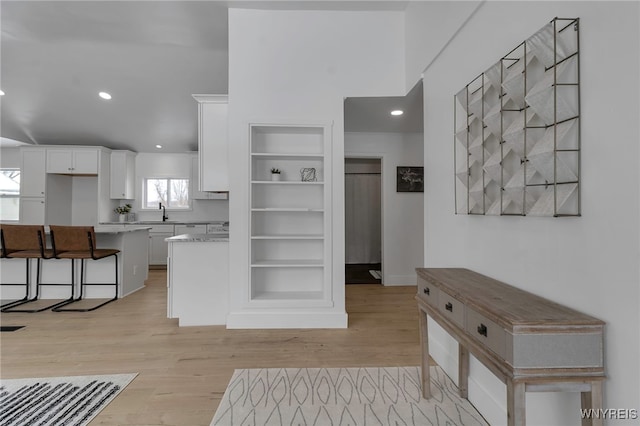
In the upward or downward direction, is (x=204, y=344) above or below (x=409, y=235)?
below

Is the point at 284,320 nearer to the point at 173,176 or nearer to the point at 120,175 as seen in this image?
the point at 173,176

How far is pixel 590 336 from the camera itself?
103cm

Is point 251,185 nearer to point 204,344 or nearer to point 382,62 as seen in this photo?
point 204,344

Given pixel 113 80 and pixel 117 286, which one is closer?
pixel 117 286

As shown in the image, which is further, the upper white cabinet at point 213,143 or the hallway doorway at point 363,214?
the hallway doorway at point 363,214

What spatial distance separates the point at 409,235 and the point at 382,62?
259 centimetres

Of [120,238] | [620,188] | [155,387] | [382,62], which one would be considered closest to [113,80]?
[120,238]

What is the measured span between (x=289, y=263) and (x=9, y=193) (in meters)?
6.92

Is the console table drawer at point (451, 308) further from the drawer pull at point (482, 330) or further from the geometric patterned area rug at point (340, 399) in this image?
the geometric patterned area rug at point (340, 399)

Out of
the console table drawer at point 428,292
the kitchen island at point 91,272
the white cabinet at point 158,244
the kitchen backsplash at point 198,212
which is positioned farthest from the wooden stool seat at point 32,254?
the console table drawer at point 428,292

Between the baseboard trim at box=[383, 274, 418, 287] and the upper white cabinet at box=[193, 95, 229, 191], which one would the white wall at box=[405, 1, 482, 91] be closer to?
the upper white cabinet at box=[193, 95, 229, 191]

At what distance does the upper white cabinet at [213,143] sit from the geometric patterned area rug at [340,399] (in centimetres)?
198

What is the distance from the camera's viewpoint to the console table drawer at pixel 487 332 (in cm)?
110

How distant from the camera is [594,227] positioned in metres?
1.07
